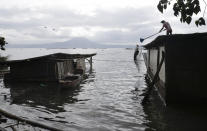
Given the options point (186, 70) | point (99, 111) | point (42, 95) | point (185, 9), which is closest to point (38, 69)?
point (42, 95)

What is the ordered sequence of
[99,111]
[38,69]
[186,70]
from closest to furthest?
[186,70] → [99,111] → [38,69]

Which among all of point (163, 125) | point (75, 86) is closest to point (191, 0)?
point (163, 125)

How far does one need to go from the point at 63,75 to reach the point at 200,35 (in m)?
16.0

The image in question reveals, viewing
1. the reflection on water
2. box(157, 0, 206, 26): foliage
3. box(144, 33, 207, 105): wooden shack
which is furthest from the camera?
the reflection on water

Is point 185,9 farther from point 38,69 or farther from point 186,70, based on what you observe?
point 38,69

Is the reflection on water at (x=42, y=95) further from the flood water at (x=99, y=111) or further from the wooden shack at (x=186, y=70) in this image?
the wooden shack at (x=186, y=70)

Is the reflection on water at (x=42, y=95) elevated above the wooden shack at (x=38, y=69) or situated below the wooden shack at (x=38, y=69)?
below

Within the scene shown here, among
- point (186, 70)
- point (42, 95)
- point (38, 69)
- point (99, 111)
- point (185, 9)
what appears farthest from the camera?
point (38, 69)

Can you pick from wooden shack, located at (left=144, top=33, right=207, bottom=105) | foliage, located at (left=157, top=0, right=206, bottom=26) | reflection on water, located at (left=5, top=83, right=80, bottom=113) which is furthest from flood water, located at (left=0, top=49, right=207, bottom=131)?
foliage, located at (left=157, top=0, right=206, bottom=26)

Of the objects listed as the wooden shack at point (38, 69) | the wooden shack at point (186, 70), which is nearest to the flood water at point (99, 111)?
the wooden shack at point (186, 70)

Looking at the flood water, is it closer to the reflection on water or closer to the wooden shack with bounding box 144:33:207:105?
the reflection on water

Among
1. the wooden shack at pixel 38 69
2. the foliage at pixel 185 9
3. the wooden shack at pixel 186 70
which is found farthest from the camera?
the wooden shack at pixel 38 69

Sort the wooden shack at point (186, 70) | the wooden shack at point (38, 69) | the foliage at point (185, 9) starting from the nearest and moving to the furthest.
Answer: the foliage at point (185, 9)
the wooden shack at point (186, 70)
the wooden shack at point (38, 69)

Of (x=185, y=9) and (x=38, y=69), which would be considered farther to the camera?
(x=38, y=69)
